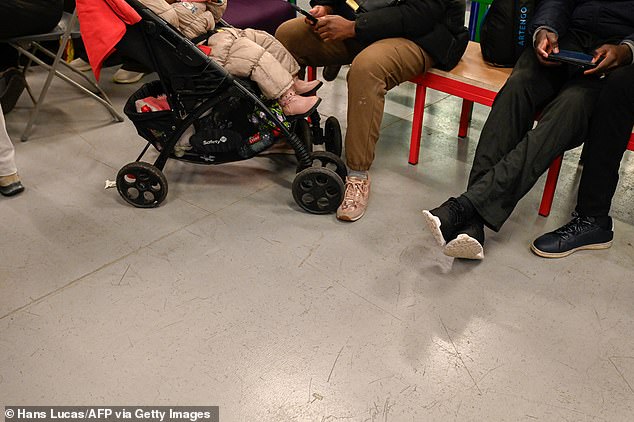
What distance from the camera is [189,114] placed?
7.59ft

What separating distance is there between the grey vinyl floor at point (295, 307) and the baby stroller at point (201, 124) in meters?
0.12

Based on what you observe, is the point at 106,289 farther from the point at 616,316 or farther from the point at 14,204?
the point at 616,316

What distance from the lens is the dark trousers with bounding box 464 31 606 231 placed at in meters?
2.13

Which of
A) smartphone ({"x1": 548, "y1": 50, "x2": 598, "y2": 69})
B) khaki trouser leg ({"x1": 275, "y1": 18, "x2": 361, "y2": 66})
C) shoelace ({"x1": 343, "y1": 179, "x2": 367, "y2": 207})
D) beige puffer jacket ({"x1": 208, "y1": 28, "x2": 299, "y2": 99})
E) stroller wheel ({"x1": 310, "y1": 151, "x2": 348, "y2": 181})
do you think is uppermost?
smartphone ({"x1": 548, "y1": 50, "x2": 598, "y2": 69})

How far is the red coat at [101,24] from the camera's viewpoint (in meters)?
2.11

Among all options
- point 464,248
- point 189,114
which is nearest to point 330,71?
point 189,114

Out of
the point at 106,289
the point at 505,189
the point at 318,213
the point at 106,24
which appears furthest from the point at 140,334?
the point at 505,189

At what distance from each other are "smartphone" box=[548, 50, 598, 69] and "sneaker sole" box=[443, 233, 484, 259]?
696 mm

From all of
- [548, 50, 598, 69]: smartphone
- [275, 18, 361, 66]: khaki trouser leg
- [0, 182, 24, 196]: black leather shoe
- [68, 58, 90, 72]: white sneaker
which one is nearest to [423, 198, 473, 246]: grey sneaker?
[548, 50, 598, 69]: smartphone

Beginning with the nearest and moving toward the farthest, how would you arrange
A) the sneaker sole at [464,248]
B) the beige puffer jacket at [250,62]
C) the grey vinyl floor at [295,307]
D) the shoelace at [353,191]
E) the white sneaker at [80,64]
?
1. the grey vinyl floor at [295,307]
2. the sneaker sole at [464,248]
3. the beige puffer jacket at [250,62]
4. the shoelace at [353,191]
5. the white sneaker at [80,64]

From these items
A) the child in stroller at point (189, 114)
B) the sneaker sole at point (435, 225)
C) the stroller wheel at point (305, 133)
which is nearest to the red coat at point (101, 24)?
the child in stroller at point (189, 114)

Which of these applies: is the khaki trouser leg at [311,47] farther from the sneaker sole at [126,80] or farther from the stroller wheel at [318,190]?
the sneaker sole at [126,80]

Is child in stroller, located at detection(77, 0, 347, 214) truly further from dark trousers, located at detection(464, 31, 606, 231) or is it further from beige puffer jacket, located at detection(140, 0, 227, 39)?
dark trousers, located at detection(464, 31, 606, 231)

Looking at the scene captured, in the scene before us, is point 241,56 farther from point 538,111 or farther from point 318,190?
point 538,111
